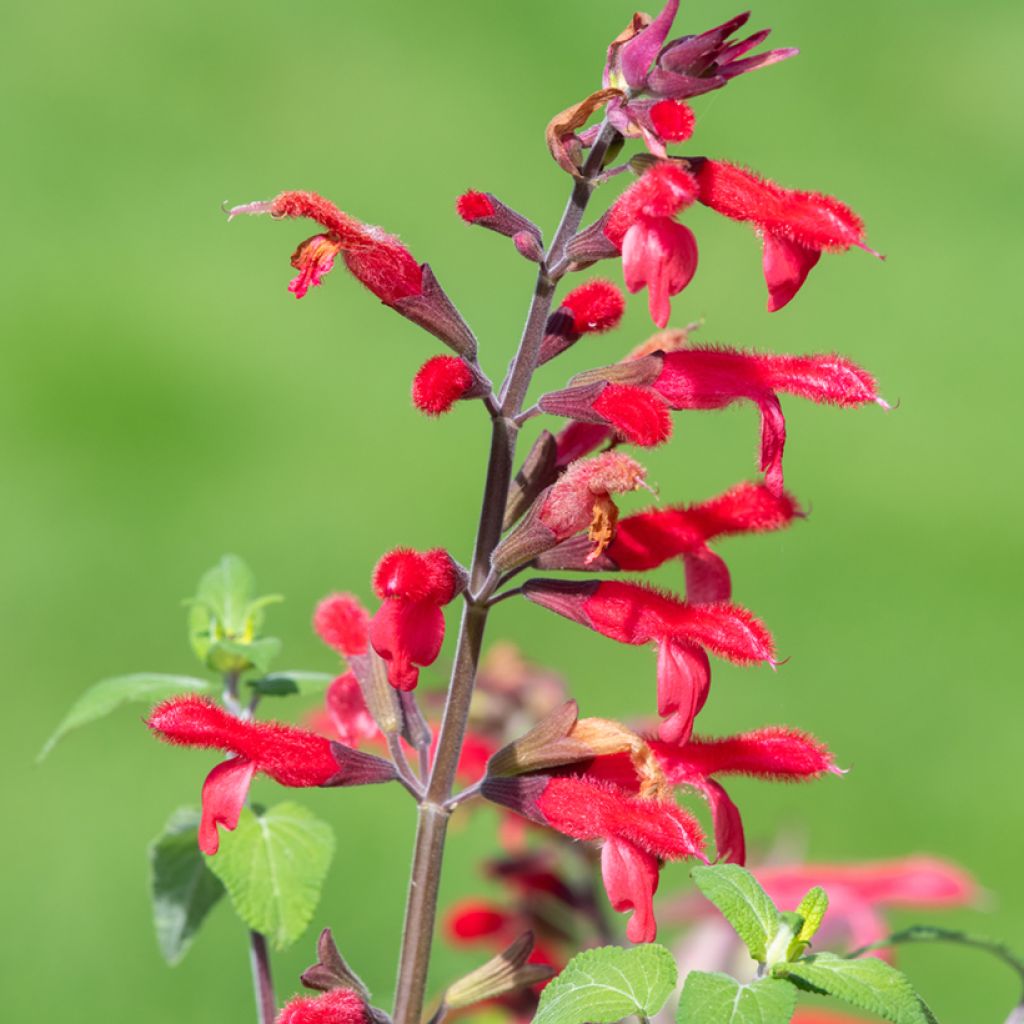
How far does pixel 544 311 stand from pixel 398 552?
136 millimetres

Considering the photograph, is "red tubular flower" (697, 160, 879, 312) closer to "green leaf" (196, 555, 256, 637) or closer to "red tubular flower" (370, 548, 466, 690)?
"red tubular flower" (370, 548, 466, 690)

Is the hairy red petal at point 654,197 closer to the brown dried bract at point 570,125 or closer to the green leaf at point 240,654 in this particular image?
the brown dried bract at point 570,125

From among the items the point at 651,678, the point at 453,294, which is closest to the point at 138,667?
the point at 651,678

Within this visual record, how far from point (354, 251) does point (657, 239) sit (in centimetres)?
→ 17

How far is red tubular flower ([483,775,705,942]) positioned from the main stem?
0.14 ft

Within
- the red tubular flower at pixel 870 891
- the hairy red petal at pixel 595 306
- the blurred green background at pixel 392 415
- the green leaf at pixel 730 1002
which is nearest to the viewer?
the green leaf at pixel 730 1002

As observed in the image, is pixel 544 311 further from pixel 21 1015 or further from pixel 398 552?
pixel 21 1015

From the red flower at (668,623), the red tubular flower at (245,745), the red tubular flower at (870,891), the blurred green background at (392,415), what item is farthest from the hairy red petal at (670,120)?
the blurred green background at (392,415)

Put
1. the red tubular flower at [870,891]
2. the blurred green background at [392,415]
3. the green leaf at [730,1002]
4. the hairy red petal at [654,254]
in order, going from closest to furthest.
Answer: the green leaf at [730,1002] < the hairy red petal at [654,254] < the red tubular flower at [870,891] < the blurred green background at [392,415]

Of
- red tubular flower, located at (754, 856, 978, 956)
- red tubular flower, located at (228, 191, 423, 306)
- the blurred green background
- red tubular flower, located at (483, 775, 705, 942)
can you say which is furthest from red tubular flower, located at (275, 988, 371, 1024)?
the blurred green background

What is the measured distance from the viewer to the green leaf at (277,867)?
0.87 meters

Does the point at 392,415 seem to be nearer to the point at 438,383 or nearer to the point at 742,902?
the point at 438,383

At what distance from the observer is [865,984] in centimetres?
68

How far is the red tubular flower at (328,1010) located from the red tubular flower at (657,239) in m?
0.35
